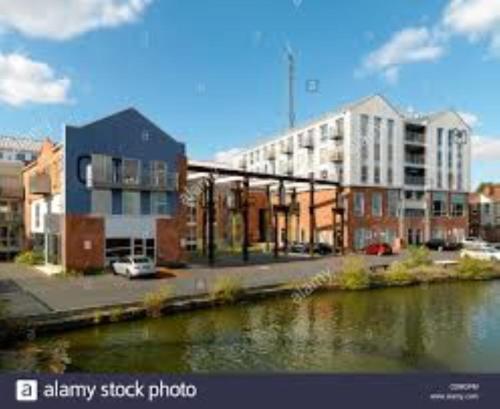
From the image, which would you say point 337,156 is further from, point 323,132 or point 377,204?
point 377,204

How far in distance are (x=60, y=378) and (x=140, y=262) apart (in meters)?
23.4

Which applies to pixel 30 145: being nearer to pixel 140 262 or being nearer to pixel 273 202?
pixel 273 202

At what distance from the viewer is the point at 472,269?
41.2m

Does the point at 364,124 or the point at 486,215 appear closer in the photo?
the point at 364,124

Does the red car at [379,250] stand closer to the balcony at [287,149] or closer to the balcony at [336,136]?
the balcony at [336,136]

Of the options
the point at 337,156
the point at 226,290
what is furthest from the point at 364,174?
the point at 226,290

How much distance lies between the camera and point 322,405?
11398 millimetres

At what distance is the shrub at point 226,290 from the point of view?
2869 centimetres

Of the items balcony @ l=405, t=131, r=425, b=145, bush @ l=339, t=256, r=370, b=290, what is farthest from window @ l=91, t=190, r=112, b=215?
balcony @ l=405, t=131, r=425, b=145

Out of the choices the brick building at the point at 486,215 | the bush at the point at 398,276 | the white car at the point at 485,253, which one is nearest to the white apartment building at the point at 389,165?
the brick building at the point at 486,215

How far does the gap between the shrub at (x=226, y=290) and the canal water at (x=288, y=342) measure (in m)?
0.73

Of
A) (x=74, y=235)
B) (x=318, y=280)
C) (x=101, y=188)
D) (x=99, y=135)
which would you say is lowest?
(x=318, y=280)

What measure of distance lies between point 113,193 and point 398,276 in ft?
63.9

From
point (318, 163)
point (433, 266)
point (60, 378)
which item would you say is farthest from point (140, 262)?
point (318, 163)
